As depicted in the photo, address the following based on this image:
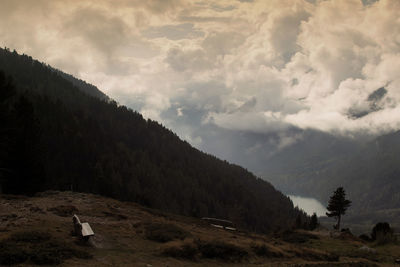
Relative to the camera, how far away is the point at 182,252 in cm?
1927

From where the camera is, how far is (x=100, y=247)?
1814cm

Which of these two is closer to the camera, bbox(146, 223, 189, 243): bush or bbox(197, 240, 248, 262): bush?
bbox(197, 240, 248, 262): bush

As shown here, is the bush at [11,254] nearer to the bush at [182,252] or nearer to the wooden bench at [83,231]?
the wooden bench at [83,231]

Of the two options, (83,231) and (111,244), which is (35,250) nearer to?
(83,231)

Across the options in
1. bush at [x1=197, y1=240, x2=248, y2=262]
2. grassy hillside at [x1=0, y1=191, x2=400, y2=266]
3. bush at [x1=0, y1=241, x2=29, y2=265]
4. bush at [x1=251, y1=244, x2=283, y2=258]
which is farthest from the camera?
bush at [x1=251, y1=244, x2=283, y2=258]

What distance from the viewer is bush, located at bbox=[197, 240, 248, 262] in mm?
20328

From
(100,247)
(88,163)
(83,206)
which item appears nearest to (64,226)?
(100,247)

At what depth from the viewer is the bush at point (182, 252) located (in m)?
19.0

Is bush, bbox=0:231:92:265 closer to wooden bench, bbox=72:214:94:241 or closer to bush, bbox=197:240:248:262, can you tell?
wooden bench, bbox=72:214:94:241

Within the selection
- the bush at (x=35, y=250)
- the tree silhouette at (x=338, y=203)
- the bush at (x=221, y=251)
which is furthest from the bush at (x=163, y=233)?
the tree silhouette at (x=338, y=203)

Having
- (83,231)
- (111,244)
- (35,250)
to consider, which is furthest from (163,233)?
(35,250)

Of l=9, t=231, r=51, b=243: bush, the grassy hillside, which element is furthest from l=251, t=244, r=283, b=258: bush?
l=9, t=231, r=51, b=243: bush

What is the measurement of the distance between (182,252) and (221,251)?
2.90m

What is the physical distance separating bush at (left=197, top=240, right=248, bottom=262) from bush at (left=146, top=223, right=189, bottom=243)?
2487 mm
